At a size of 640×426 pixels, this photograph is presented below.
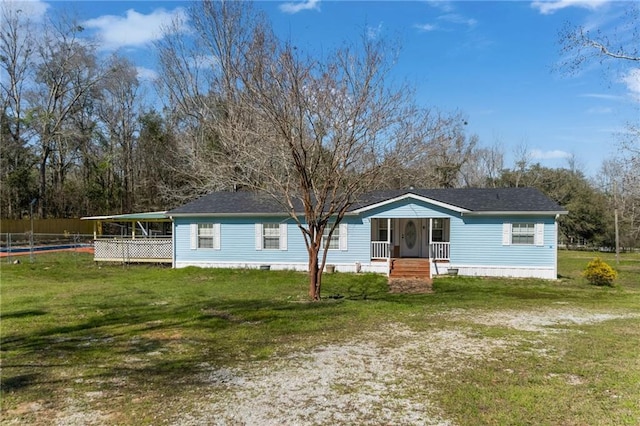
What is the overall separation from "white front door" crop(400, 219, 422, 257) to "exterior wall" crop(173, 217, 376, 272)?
78.6 inches

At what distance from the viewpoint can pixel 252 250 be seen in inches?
720

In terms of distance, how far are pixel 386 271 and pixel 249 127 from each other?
29.6 ft

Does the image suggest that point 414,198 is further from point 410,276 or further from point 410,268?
point 410,276

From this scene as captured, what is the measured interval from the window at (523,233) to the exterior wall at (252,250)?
217 inches

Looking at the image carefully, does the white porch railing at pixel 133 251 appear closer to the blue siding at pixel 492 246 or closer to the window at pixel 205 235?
the window at pixel 205 235

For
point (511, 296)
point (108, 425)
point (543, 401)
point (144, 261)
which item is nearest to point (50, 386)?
point (108, 425)

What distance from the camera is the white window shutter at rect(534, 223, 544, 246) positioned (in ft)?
52.6

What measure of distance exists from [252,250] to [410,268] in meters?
6.59

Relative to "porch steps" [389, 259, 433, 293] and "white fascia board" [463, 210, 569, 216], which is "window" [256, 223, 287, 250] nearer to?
"porch steps" [389, 259, 433, 293]

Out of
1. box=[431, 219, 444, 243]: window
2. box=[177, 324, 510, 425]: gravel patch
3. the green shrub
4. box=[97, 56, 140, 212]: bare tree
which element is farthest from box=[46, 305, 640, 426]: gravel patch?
box=[97, 56, 140, 212]: bare tree

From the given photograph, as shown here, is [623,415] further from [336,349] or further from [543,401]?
[336,349]

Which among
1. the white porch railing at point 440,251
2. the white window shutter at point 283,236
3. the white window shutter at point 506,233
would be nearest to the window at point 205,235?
the white window shutter at point 283,236

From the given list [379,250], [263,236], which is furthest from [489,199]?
[263,236]

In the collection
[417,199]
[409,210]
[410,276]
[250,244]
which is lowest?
[410,276]
